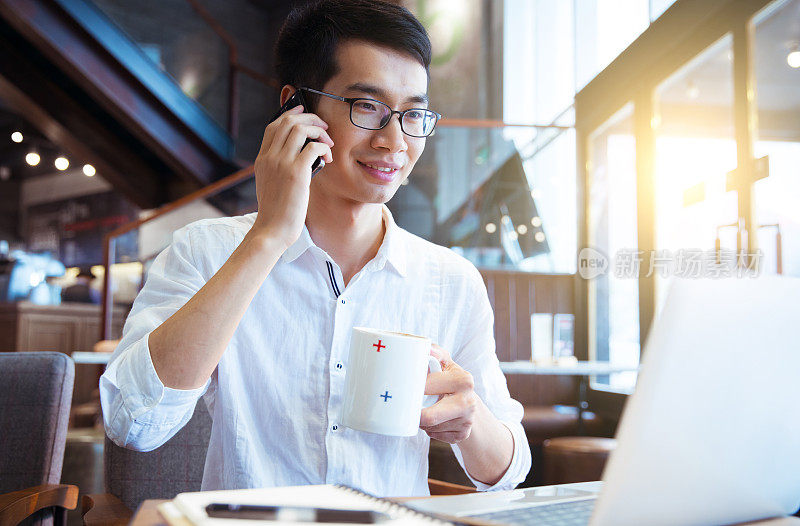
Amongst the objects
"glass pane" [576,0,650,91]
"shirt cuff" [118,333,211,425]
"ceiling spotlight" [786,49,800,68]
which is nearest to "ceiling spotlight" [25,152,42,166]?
"glass pane" [576,0,650,91]

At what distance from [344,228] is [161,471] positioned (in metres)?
0.60

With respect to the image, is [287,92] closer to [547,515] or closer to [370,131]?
[370,131]

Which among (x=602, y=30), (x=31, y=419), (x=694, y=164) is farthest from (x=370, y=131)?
(x=602, y=30)

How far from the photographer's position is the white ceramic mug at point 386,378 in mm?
730

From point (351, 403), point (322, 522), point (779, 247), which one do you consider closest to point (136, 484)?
point (351, 403)

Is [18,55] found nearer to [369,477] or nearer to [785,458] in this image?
[369,477]

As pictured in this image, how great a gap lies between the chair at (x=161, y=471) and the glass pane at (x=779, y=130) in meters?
2.43

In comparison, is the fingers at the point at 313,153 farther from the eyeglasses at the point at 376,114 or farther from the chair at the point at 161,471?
the chair at the point at 161,471

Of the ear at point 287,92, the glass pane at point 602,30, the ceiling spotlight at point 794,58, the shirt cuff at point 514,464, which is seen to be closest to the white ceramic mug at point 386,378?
the shirt cuff at point 514,464

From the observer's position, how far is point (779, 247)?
3.03 m

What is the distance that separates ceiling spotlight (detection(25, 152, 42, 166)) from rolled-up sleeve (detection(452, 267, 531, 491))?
9390 mm

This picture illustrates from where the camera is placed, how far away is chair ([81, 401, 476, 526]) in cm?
126

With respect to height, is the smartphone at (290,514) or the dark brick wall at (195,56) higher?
the dark brick wall at (195,56)

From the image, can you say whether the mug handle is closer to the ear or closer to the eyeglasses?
the eyeglasses
